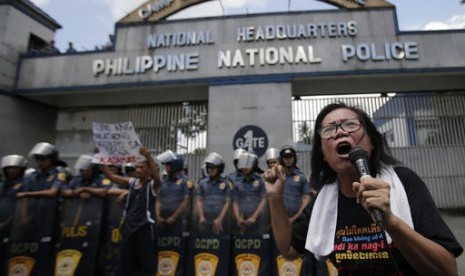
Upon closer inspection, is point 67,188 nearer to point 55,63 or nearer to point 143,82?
point 143,82

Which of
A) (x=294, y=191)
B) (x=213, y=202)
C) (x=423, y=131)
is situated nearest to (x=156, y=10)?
(x=213, y=202)

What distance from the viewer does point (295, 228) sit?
1741 mm

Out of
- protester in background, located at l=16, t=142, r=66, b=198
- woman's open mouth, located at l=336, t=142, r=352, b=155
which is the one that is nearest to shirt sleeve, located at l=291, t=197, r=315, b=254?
woman's open mouth, located at l=336, t=142, r=352, b=155

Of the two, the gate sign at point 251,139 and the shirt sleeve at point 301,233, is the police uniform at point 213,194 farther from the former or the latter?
the gate sign at point 251,139

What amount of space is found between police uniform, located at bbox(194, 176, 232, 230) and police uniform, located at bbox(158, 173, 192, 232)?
219 mm

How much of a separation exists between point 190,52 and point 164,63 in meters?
0.90

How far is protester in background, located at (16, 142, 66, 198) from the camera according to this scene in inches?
202

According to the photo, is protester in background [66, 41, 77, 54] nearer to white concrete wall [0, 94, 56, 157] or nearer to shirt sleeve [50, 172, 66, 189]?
white concrete wall [0, 94, 56, 157]

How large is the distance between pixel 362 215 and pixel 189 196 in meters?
4.26

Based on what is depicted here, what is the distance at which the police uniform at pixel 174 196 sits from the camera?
205 inches

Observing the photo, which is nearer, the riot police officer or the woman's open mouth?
the woman's open mouth

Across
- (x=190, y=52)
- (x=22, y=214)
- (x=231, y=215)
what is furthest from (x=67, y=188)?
(x=190, y=52)

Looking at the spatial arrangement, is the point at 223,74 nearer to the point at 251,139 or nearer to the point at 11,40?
the point at 251,139

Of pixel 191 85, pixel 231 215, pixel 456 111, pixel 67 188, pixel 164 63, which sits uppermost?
pixel 164 63
